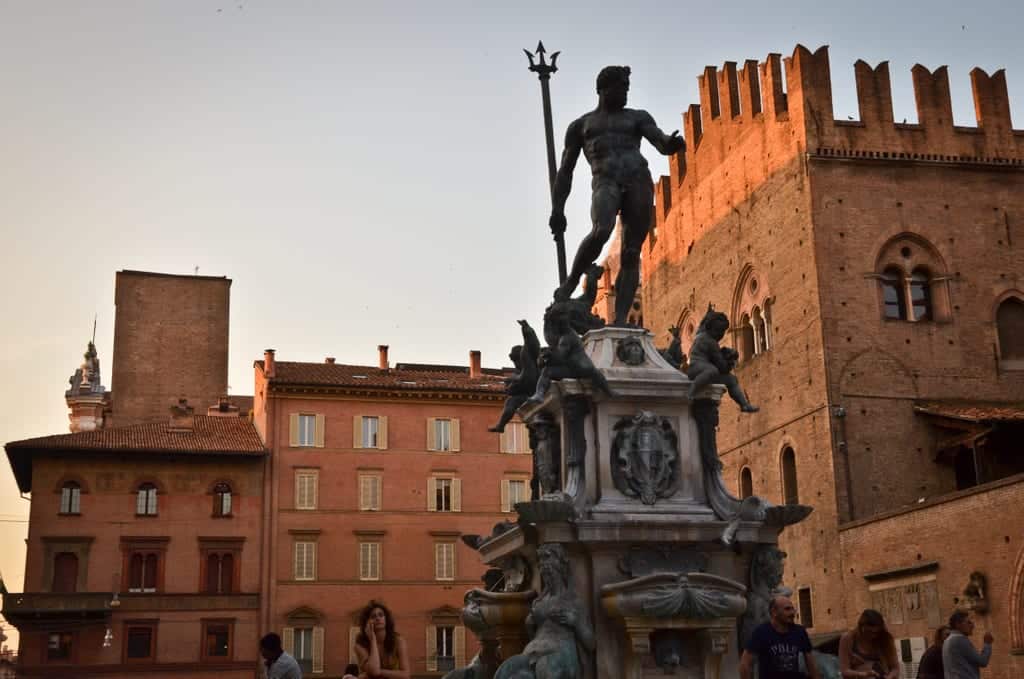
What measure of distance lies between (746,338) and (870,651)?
29626 millimetres

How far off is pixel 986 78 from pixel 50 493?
3290 centimetres

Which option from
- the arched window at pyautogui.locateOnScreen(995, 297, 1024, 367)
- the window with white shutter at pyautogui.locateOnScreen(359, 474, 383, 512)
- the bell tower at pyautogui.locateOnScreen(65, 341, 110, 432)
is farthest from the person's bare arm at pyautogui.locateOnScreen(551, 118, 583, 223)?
the bell tower at pyautogui.locateOnScreen(65, 341, 110, 432)

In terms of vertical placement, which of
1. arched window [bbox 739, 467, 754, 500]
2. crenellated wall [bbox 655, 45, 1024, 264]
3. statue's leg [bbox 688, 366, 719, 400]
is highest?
crenellated wall [bbox 655, 45, 1024, 264]

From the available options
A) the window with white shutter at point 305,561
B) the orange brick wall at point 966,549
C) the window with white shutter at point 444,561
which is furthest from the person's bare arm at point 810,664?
the window with white shutter at point 444,561

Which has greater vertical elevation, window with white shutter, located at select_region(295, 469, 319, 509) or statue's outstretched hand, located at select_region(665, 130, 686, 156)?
window with white shutter, located at select_region(295, 469, 319, 509)

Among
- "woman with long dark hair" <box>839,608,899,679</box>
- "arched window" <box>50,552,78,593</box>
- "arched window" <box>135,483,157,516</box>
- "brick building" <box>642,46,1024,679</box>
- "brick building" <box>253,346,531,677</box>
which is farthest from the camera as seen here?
"brick building" <box>253,346,531,677</box>

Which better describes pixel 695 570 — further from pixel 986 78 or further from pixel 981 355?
pixel 986 78

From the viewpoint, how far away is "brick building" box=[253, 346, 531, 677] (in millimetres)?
43594

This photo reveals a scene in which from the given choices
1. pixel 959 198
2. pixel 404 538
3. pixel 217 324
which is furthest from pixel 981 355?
pixel 217 324

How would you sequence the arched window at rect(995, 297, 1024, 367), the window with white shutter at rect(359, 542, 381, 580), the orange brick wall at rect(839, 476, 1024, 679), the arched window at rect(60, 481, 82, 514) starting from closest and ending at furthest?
the orange brick wall at rect(839, 476, 1024, 679)
the arched window at rect(995, 297, 1024, 367)
the arched window at rect(60, 481, 82, 514)
the window with white shutter at rect(359, 542, 381, 580)

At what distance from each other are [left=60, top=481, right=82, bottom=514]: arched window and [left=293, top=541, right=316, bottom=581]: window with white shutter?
25.2 feet

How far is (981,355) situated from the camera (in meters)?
31.8

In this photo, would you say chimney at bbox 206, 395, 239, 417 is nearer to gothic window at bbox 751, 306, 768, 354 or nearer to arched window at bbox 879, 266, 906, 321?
gothic window at bbox 751, 306, 768, 354

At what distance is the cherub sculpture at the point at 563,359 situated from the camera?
28.3ft
